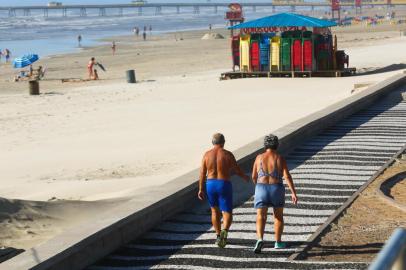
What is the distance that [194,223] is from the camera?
984 centimetres

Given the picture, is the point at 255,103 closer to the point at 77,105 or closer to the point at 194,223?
the point at 77,105

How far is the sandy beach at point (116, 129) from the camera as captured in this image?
11877mm

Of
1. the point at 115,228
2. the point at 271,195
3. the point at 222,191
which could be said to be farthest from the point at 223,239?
the point at 115,228

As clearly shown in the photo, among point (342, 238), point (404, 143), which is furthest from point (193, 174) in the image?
point (404, 143)

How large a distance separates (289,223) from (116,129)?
12.7 metres

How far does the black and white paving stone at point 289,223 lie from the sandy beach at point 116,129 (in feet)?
5.19

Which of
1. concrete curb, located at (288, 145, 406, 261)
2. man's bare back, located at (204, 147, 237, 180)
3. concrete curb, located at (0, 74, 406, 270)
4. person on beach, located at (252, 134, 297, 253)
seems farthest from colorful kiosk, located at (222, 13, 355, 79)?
person on beach, located at (252, 134, 297, 253)

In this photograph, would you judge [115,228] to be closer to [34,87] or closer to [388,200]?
[388,200]

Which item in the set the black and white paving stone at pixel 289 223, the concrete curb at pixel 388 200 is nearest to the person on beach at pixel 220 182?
the black and white paving stone at pixel 289 223

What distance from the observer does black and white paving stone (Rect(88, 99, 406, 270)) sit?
8164 mm

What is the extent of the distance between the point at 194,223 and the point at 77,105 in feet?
65.3

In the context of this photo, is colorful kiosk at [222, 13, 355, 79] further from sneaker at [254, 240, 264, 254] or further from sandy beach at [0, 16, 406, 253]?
sneaker at [254, 240, 264, 254]

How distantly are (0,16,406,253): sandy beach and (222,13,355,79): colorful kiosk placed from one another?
0.74m

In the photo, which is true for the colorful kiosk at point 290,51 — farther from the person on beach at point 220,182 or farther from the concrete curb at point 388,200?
the person on beach at point 220,182
